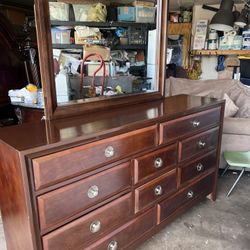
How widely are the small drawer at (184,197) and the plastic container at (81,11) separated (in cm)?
128

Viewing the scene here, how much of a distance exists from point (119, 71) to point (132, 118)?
615 millimetres

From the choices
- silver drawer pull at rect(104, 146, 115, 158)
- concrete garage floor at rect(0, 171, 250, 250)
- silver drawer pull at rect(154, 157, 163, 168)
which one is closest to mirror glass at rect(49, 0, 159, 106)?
silver drawer pull at rect(104, 146, 115, 158)

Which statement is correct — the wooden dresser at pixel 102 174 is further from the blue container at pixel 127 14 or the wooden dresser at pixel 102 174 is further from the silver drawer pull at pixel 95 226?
the blue container at pixel 127 14

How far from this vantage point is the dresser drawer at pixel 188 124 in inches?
57.6

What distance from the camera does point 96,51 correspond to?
170 cm

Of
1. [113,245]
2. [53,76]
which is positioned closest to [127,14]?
[53,76]

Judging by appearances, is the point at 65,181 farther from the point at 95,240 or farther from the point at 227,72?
the point at 227,72

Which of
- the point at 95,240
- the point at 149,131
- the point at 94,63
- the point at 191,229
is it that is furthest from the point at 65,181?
the point at 191,229

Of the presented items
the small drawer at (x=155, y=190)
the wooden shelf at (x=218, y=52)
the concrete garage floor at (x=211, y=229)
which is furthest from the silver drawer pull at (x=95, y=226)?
the wooden shelf at (x=218, y=52)

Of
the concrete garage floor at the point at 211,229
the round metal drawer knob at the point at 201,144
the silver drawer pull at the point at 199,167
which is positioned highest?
the round metal drawer knob at the point at 201,144

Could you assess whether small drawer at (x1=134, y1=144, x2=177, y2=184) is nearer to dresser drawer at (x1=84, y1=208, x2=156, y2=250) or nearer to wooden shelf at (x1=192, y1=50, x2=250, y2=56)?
dresser drawer at (x1=84, y1=208, x2=156, y2=250)

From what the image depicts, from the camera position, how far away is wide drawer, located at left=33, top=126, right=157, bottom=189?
38.4 inches

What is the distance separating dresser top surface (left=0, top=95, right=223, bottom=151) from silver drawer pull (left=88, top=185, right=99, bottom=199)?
24cm

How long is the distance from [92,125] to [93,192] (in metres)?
0.31
